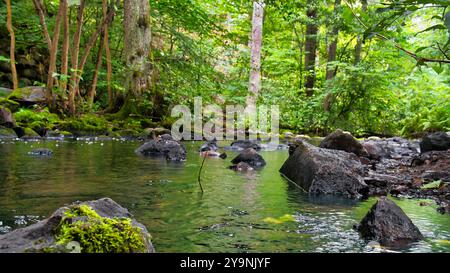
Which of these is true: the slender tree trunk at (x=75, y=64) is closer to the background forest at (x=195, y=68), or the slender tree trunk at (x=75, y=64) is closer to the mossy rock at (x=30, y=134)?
the background forest at (x=195, y=68)

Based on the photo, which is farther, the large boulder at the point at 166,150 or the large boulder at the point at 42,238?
the large boulder at the point at 166,150

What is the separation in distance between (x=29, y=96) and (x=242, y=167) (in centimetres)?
894

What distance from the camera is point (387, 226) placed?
3021mm

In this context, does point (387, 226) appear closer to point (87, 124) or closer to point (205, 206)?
point (205, 206)

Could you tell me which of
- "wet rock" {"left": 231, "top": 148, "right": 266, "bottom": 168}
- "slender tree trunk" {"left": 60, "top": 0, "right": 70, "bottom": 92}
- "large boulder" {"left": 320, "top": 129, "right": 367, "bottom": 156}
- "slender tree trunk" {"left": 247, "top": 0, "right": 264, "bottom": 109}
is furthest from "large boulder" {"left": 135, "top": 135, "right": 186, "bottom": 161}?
"slender tree trunk" {"left": 247, "top": 0, "right": 264, "bottom": 109}

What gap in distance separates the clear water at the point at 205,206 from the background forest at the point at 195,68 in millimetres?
6271

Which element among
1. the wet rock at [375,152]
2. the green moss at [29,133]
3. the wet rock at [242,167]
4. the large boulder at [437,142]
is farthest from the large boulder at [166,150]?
the large boulder at [437,142]

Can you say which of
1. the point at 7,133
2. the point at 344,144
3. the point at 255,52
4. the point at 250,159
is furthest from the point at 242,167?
the point at 255,52

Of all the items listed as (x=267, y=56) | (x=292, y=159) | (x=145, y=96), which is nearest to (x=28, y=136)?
(x=145, y=96)

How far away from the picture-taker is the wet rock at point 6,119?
10953 millimetres

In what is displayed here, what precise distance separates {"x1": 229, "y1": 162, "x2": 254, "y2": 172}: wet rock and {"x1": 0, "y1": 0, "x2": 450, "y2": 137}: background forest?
17.3ft

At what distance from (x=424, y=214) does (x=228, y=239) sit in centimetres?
189
